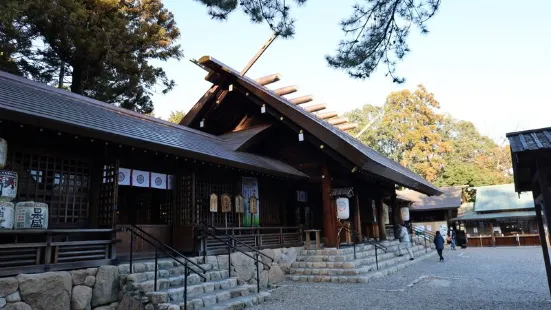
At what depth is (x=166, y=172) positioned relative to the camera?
9.82 m

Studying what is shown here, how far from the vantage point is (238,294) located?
316 inches

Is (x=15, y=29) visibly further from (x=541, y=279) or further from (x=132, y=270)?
(x=541, y=279)

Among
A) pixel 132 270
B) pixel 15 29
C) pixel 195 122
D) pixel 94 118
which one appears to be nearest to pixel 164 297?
pixel 132 270

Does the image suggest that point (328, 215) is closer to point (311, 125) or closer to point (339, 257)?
point (339, 257)

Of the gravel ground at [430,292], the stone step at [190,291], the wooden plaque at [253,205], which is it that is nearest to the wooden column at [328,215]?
the gravel ground at [430,292]

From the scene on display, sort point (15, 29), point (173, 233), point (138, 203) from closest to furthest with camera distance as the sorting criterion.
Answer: point (173, 233), point (138, 203), point (15, 29)

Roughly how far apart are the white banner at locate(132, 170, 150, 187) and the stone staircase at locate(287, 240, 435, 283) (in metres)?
5.26

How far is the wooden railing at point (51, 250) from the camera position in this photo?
6078mm

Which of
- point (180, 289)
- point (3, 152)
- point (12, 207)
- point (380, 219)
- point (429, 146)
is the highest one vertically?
point (429, 146)

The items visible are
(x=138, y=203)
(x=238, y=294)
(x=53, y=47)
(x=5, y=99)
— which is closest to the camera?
(x=5, y=99)

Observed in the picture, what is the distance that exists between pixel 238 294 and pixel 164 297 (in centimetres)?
183

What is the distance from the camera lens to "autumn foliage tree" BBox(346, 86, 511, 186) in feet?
120

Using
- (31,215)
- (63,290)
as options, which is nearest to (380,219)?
(63,290)

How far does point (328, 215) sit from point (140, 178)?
6768 millimetres
